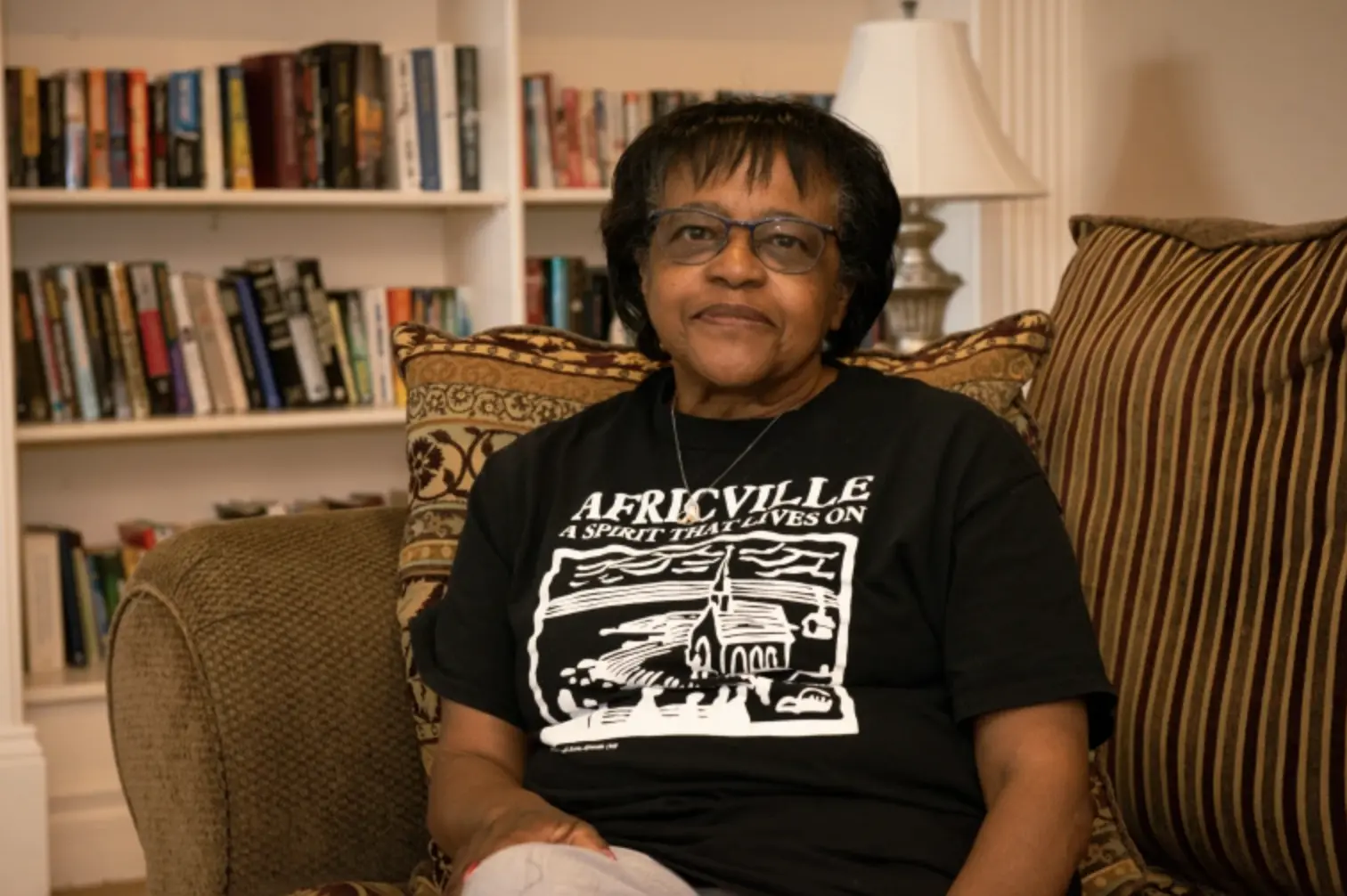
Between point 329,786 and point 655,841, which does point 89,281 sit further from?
point 655,841

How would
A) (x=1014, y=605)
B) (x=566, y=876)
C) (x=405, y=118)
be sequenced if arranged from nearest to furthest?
1. (x=566, y=876)
2. (x=1014, y=605)
3. (x=405, y=118)

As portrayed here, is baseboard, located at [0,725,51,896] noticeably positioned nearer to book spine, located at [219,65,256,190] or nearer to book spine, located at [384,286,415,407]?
book spine, located at [384,286,415,407]

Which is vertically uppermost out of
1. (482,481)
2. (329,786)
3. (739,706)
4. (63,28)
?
(63,28)

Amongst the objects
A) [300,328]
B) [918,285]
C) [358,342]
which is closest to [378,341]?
[358,342]

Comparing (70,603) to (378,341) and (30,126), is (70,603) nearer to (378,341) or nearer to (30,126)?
(378,341)

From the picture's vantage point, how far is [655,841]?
1.39m

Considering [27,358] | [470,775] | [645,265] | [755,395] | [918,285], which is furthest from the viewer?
[27,358]

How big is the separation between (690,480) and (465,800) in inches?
12.8

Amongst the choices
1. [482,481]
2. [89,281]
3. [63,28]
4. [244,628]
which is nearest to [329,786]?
[244,628]

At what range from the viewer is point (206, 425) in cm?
310

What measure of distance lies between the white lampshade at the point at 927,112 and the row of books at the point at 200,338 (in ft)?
3.04

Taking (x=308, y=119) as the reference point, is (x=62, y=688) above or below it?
below

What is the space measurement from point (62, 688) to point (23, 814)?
220mm

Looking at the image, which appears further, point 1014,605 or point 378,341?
point 378,341
